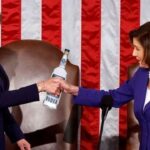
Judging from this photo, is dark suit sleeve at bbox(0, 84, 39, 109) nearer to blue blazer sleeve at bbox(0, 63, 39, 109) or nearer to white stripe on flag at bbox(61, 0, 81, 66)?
blue blazer sleeve at bbox(0, 63, 39, 109)

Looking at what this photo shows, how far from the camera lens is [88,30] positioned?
8.01 ft

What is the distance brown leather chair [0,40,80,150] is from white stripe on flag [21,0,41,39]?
16cm

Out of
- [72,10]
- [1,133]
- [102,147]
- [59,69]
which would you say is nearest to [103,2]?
[72,10]

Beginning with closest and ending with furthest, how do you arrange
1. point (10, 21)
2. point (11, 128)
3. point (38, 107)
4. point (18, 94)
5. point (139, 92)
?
point (18, 94), point (139, 92), point (11, 128), point (38, 107), point (10, 21)

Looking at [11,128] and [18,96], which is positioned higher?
[18,96]

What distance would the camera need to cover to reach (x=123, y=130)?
250 centimetres

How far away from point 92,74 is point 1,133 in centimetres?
87

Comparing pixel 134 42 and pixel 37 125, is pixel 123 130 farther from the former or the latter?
pixel 134 42

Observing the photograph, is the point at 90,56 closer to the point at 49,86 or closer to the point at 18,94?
the point at 49,86

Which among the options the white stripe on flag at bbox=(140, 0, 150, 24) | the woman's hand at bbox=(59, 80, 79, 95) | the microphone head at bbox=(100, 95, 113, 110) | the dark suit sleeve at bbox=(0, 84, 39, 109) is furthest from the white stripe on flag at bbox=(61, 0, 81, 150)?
the dark suit sleeve at bbox=(0, 84, 39, 109)

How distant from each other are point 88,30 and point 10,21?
1.48ft

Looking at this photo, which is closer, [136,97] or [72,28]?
[136,97]

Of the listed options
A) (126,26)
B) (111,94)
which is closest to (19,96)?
(111,94)

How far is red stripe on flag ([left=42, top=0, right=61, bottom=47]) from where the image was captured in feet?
7.94
